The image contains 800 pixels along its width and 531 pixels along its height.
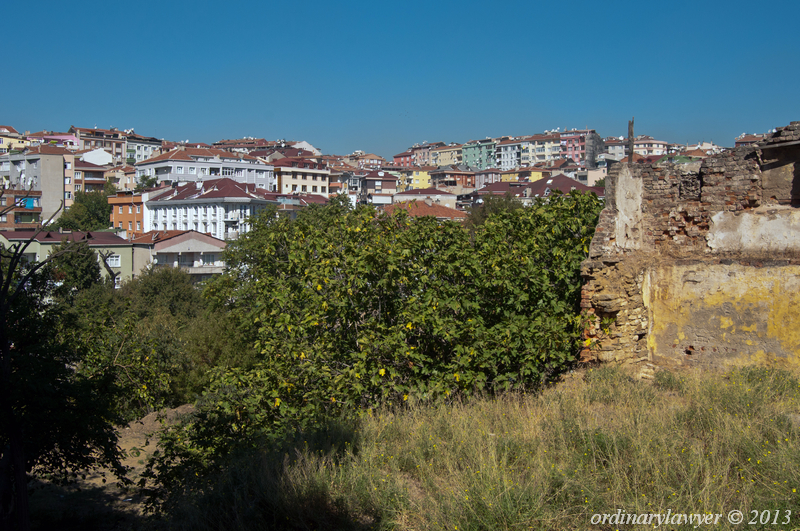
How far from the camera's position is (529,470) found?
545 cm

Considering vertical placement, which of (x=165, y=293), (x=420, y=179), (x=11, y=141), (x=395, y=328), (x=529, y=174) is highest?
(x=11, y=141)

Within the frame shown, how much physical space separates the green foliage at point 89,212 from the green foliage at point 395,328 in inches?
2548

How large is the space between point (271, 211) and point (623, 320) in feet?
51.6

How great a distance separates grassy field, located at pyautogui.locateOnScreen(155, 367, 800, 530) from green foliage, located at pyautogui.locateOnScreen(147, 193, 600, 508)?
5.04ft

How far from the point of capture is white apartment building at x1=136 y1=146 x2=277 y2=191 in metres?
77.5

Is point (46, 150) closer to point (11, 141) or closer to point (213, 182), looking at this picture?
point (213, 182)

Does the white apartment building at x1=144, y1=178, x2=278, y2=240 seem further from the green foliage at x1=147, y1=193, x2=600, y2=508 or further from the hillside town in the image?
the green foliage at x1=147, y1=193, x2=600, y2=508

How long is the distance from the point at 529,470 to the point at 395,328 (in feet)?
11.6

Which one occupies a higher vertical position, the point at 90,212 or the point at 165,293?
the point at 90,212

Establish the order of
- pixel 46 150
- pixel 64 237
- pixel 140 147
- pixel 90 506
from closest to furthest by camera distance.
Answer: pixel 90 506 → pixel 64 237 → pixel 46 150 → pixel 140 147

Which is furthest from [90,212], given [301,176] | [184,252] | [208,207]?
[184,252]

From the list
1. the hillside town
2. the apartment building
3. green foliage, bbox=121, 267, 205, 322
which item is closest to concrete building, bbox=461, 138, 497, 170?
the hillside town

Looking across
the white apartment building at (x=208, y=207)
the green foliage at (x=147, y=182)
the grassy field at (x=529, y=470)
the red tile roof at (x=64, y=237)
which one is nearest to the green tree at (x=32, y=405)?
the grassy field at (x=529, y=470)

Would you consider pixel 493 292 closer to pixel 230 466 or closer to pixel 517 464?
pixel 517 464
